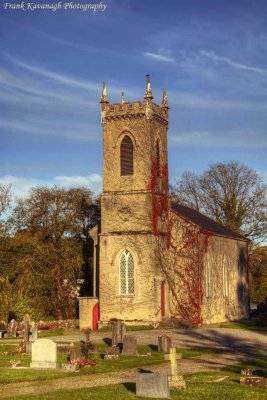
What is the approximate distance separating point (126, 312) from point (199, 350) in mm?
12530

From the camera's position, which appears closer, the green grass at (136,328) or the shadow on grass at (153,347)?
the shadow on grass at (153,347)

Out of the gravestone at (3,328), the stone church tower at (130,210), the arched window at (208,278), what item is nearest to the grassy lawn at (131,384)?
the gravestone at (3,328)

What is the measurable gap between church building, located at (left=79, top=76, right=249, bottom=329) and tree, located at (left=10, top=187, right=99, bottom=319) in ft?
17.8

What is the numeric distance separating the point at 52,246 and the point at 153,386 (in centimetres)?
3238

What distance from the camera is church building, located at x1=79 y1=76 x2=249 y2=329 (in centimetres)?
4009

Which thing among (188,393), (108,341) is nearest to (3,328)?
(108,341)

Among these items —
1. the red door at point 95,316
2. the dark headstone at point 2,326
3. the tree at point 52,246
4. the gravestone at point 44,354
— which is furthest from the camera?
the tree at point 52,246

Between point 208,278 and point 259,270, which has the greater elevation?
point 259,270

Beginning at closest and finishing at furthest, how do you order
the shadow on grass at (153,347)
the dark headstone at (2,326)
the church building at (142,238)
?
the shadow on grass at (153,347) → the dark headstone at (2,326) → the church building at (142,238)

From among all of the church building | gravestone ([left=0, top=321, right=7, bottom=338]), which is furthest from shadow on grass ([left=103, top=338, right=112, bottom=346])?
gravestone ([left=0, top=321, right=7, bottom=338])

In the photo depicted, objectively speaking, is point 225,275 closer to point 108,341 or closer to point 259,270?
point 108,341

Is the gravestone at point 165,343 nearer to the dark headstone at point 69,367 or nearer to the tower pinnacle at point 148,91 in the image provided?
the dark headstone at point 69,367

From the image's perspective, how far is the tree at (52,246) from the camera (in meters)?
47.2

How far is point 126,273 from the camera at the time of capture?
133ft
